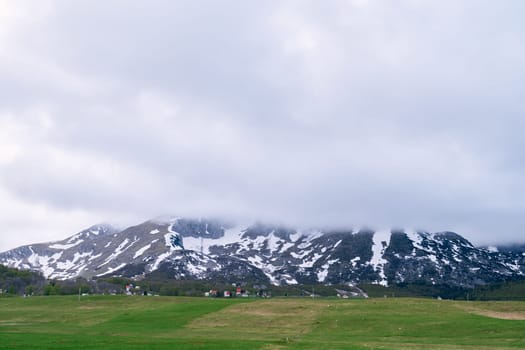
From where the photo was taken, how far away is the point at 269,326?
8144cm

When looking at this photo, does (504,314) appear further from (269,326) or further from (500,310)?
(269,326)

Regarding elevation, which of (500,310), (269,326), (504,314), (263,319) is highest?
(500,310)

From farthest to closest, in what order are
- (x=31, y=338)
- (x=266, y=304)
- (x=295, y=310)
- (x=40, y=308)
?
(x=40, y=308) → (x=266, y=304) → (x=295, y=310) → (x=31, y=338)

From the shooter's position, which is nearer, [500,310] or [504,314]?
[504,314]

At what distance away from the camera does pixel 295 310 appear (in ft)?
316

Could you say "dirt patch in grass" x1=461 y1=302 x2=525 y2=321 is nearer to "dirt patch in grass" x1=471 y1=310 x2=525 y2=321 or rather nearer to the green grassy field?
"dirt patch in grass" x1=471 y1=310 x2=525 y2=321

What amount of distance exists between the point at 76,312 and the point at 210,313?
2922 centimetres

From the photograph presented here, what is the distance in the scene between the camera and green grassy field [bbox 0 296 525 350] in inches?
2178

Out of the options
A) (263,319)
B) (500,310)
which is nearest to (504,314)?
(500,310)

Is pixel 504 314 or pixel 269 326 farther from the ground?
pixel 504 314

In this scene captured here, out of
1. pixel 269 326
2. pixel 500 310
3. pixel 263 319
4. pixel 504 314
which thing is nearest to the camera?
pixel 269 326

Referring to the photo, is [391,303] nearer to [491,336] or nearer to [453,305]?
[453,305]

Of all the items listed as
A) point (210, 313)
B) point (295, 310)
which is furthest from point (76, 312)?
point (295, 310)

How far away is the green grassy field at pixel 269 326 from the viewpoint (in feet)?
181
